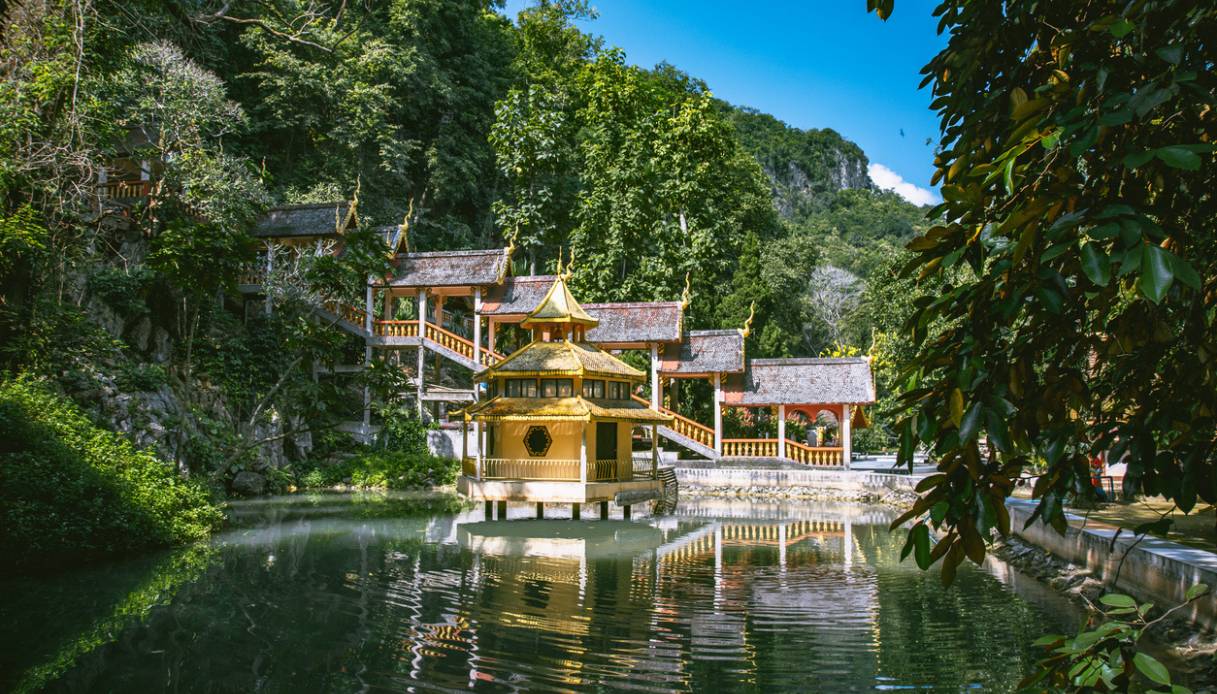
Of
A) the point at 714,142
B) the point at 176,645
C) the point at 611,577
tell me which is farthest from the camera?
the point at 714,142

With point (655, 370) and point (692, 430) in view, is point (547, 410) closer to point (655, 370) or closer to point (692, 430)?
point (655, 370)

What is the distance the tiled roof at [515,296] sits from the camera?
1055 inches

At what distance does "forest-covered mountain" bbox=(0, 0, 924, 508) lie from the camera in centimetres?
1426

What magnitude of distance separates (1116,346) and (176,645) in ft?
26.7

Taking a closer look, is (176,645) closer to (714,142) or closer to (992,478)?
(992,478)

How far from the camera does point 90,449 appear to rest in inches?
488

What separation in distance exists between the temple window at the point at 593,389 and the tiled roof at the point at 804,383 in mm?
8745

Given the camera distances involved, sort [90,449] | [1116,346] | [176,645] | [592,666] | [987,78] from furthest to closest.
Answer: [90,449] < [176,645] < [592,666] < [987,78] < [1116,346]

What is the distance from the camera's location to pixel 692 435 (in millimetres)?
26906

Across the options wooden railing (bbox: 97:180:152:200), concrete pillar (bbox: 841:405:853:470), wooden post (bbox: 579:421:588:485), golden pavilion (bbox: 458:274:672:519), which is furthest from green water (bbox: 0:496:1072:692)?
wooden railing (bbox: 97:180:152:200)

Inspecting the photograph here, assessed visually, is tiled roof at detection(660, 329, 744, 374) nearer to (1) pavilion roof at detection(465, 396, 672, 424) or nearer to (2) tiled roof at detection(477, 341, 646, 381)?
(2) tiled roof at detection(477, 341, 646, 381)

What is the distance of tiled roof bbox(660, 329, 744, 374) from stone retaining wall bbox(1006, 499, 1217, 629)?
14.2m

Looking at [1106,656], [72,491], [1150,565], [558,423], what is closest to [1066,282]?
[1106,656]

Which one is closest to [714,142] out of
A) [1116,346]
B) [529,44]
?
[529,44]
